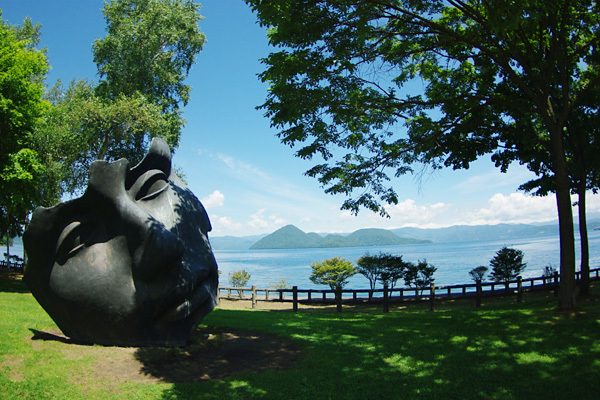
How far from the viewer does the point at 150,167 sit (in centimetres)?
862

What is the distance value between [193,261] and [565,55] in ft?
43.3

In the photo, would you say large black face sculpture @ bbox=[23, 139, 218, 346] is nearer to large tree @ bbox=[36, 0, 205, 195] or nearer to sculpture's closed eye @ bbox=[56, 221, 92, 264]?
sculpture's closed eye @ bbox=[56, 221, 92, 264]

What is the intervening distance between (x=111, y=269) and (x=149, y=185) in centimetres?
206

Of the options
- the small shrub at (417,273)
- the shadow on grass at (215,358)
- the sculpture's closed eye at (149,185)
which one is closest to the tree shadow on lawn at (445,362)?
the shadow on grass at (215,358)

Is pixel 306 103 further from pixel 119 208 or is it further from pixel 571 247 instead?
pixel 571 247

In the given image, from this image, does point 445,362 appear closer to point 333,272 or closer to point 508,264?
point 508,264

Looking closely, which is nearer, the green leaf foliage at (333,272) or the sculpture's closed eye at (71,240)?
the sculpture's closed eye at (71,240)

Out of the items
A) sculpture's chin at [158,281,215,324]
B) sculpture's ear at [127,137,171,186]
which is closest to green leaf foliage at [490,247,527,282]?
sculpture's chin at [158,281,215,324]

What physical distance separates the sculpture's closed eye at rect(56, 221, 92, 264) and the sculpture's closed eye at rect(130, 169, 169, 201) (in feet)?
3.89

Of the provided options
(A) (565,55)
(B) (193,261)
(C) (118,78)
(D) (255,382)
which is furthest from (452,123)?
(C) (118,78)

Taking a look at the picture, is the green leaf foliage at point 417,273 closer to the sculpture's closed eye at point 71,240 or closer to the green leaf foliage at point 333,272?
the green leaf foliage at point 333,272

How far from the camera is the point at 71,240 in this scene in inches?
297

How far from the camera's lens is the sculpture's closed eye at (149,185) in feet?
26.9

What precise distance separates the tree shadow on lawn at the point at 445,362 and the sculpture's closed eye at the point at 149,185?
13.3 ft
